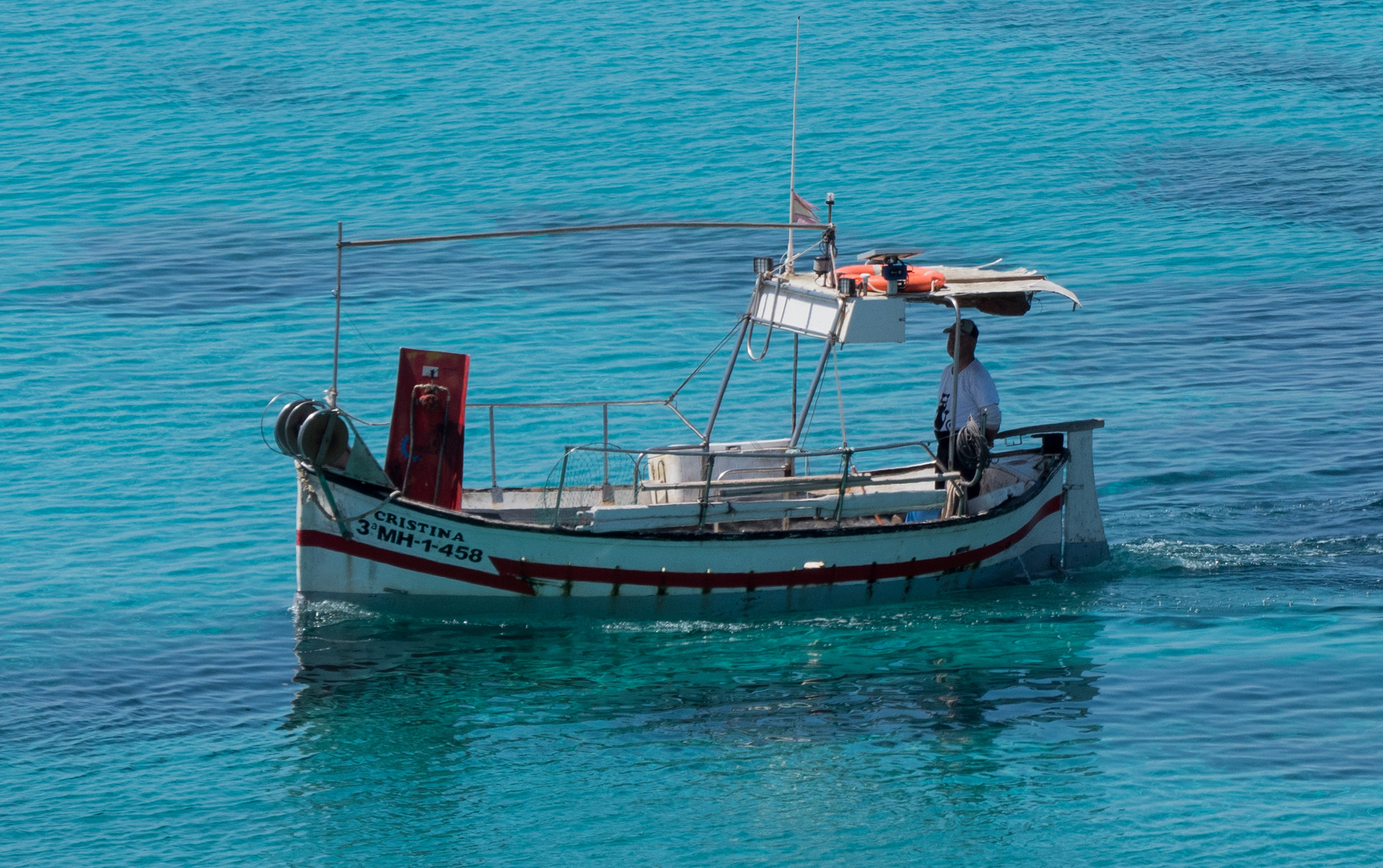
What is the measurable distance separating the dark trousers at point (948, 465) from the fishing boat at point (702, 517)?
0.05m

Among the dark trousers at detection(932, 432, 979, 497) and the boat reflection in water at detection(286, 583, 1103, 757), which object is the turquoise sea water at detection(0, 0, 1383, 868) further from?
the dark trousers at detection(932, 432, 979, 497)

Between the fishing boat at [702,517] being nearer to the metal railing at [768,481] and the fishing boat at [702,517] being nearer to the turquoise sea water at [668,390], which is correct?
the metal railing at [768,481]

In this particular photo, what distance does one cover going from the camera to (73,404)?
70.0ft

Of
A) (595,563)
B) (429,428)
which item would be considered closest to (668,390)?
(429,428)

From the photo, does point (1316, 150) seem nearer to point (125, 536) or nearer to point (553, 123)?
point (553, 123)

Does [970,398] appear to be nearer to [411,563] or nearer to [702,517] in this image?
[702,517]

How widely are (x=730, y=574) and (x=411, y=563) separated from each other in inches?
104

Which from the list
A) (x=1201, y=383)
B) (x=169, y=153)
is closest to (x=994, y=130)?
(x=1201, y=383)

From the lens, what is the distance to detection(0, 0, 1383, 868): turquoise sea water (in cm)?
1102

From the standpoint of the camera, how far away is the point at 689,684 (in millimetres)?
12703

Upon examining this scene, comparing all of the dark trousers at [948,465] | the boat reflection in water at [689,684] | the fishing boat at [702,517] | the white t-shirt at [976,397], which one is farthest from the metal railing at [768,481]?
the boat reflection in water at [689,684]

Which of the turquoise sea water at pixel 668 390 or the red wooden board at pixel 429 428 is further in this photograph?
the red wooden board at pixel 429 428

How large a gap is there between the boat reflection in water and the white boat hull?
231 millimetres

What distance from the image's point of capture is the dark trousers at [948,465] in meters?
14.0
